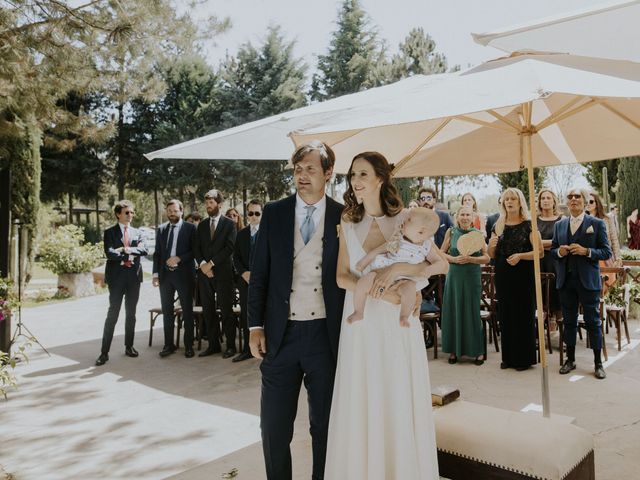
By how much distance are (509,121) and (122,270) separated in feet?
17.2

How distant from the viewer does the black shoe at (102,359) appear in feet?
21.9

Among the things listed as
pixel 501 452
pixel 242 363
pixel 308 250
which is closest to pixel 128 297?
pixel 242 363

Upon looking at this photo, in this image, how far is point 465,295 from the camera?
252 inches

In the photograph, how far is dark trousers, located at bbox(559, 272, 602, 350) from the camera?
571 cm

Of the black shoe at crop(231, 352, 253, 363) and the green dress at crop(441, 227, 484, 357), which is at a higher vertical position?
the green dress at crop(441, 227, 484, 357)

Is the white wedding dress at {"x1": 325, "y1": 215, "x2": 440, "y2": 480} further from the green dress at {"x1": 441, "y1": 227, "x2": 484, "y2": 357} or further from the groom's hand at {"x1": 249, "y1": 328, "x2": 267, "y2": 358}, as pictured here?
the green dress at {"x1": 441, "y1": 227, "x2": 484, "y2": 357}

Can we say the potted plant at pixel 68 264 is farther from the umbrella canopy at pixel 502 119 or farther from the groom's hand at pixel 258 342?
the groom's hand at pixel 258 342

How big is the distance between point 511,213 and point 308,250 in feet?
13.2

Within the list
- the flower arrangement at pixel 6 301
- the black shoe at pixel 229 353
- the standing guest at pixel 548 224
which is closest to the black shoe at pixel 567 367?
the standing guest at pixel 548 224

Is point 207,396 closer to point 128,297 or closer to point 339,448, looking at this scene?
point 128,297

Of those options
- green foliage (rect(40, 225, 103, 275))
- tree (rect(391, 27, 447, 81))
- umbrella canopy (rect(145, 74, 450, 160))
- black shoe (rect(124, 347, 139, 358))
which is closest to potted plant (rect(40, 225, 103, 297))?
green foliage (rect(40, 225, 103, 275))

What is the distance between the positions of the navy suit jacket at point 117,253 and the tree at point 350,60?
2509 centimetres

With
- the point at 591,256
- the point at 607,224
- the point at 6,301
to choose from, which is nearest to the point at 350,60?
the point at 607,224

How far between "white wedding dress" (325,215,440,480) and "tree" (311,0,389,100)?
2919 cm
